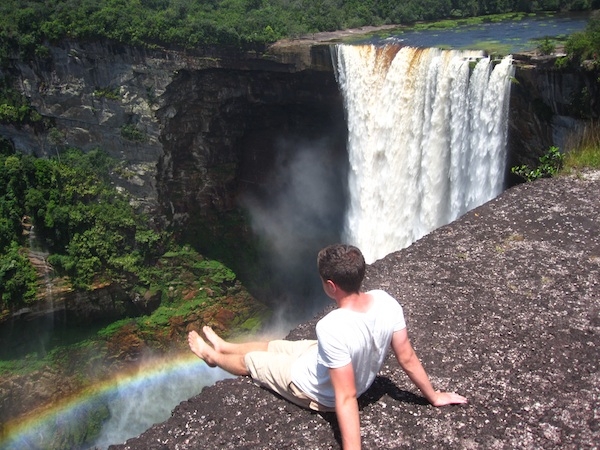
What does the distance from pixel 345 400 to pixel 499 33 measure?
1975 cm

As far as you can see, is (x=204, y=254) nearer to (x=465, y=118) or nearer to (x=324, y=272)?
(x=465, y=118)

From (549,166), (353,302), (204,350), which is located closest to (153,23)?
(549,166)

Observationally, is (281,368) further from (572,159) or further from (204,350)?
(572,159)

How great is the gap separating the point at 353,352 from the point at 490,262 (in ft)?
11.6

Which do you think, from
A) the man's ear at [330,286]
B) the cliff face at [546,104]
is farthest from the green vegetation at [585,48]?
the man's ear at [330,286]

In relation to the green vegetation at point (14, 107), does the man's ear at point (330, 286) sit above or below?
above

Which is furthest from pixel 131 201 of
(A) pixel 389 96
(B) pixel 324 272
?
(B) pixel 324 272

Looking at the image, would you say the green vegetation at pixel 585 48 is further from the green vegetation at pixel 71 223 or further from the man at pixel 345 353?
the green vegetation at pixel 71 223

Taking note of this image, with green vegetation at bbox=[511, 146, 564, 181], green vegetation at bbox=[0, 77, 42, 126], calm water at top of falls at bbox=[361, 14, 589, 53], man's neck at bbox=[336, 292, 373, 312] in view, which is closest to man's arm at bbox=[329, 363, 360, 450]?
man's neck at bbox=[336, 292, 373, 312]

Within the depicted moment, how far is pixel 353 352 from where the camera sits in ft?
13.6

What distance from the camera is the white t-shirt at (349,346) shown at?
4.05 metres

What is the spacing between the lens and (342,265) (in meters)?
4.10

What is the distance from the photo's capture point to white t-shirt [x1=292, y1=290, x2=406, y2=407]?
4.05 m

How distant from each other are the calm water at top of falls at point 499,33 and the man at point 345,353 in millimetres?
14057
